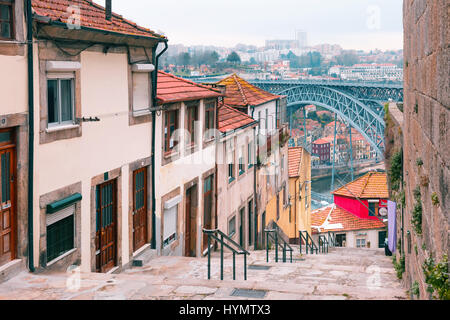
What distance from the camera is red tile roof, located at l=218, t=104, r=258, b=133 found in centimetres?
1540

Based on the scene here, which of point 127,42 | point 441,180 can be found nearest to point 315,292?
point 441,180

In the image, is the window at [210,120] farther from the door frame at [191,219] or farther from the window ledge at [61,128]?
the window ledge at [61,128]

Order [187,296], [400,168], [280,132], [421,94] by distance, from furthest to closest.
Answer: [280,132], [400,168], [187,296], [421,94]

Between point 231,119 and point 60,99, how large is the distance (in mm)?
9169

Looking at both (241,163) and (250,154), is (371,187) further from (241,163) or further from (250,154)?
(241,163)

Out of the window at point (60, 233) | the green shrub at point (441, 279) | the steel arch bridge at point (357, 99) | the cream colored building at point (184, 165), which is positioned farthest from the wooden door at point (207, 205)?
the steel arch bridge at point (357, 99)

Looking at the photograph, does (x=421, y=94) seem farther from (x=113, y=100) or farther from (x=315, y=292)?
(x=113, y=100)

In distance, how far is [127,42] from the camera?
30.9 feet

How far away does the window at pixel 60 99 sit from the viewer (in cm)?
750

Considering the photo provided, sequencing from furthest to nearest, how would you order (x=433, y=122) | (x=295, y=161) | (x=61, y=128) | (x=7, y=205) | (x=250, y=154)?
1. (x=295, y=161)
2. (x=250, y=154)
3. (x=61, y=128)
4. (x=7, y=205)
5. (x=433, y=122)

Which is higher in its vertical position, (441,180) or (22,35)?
(22,35)

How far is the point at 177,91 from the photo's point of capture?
1187 centimetres

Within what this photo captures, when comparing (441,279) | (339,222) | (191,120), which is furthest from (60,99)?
(339,222)

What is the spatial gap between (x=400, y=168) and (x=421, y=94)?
5.26 meters
